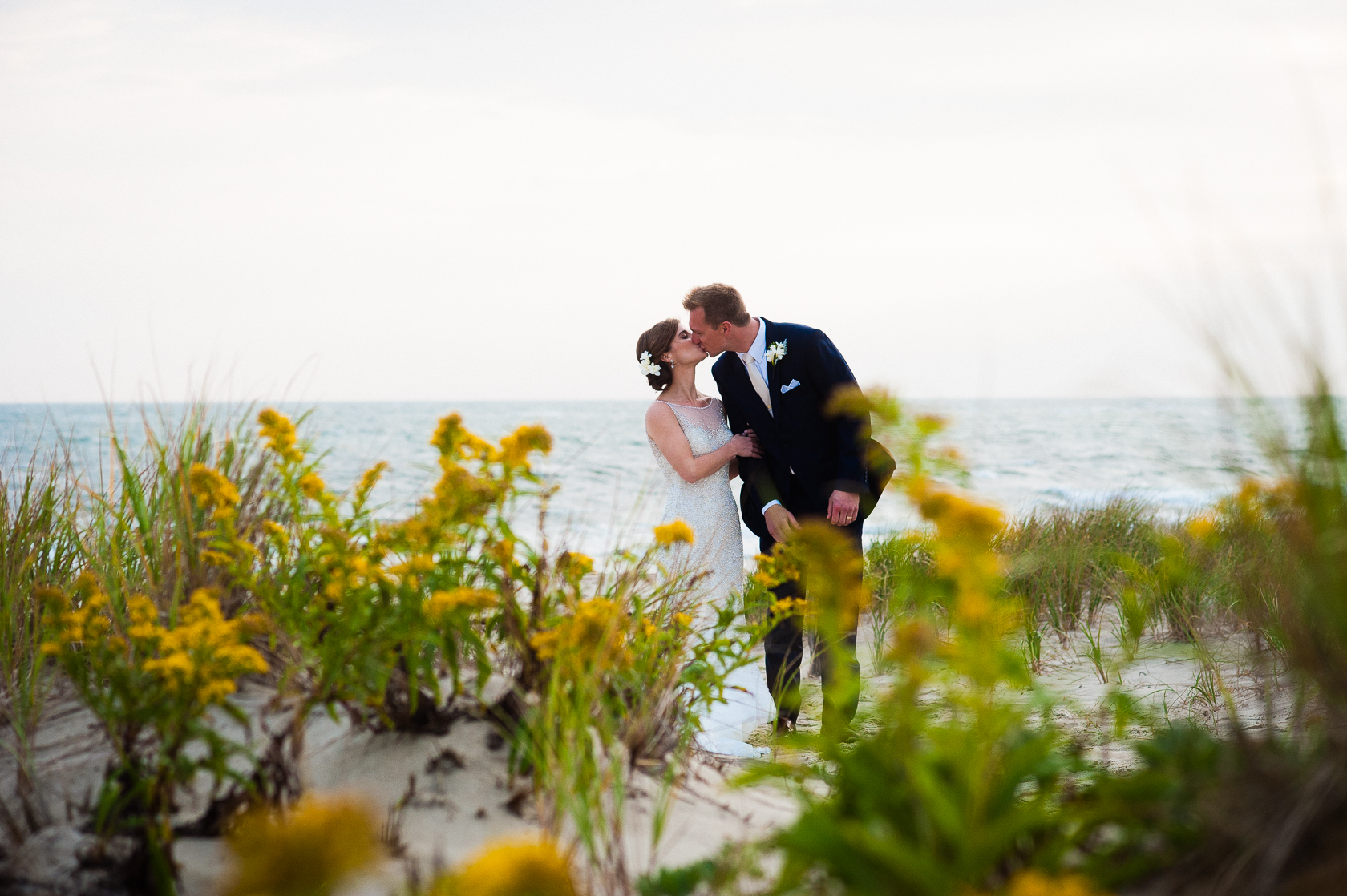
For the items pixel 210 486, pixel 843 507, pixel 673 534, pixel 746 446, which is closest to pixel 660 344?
pixel 746 446

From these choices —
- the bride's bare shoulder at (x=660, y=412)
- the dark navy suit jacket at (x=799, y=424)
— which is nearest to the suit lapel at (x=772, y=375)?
the dark navy suit jacket at (x=799, y=424)

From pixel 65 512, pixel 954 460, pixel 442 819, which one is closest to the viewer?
pixel 954 460

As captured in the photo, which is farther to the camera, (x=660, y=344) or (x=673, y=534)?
(x=660, y=344)

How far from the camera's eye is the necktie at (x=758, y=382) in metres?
4.69

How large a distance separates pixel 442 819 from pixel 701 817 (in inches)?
25.3

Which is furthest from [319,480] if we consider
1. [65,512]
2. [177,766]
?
[65,512]

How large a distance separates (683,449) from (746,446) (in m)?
0.33

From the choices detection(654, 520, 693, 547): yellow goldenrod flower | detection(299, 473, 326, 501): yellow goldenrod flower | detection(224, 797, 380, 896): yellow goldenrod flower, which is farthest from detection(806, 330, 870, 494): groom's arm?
detection(224, 797, 380, 896): yellow goldenrod flower

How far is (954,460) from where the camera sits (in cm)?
166

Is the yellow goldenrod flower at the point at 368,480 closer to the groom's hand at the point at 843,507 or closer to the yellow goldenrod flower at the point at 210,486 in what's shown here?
the yellow goldenrod flower at the point at 210,486

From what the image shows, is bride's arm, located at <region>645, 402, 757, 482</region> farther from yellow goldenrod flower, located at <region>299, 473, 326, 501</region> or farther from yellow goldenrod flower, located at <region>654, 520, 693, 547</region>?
yellow goldenrod flower, located at <region>299, 473, 326, 501</region>

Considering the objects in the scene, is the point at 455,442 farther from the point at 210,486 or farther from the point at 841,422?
the point at 841,422

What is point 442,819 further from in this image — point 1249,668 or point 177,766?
point 1249,668

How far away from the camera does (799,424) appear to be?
4598 mm
